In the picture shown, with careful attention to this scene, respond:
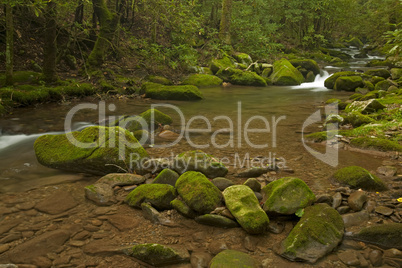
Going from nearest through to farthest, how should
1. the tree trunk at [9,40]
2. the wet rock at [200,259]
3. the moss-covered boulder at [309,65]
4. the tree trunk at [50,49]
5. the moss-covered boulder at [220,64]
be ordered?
the wet rock at [200,259] → the tree trunk at [9,40] → the tree trunk at [50,49] → the moss-covered boulder at [220,64] → the moss-covered boulder at [309,65]

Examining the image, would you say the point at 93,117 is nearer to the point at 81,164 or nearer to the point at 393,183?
the point at 81,164

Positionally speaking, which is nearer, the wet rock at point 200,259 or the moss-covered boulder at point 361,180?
the wet rock at point 200,259

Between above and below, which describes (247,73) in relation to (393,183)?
above

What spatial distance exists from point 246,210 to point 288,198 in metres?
0.55

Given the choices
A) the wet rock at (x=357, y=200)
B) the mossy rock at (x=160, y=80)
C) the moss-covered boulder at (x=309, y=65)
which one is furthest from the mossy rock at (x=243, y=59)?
the wet rock at (x=357, y=200)

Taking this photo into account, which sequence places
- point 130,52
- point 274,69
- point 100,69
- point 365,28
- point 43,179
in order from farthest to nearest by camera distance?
point 365,28
point 274,69
point 130,52
point 100,69
point 43,179

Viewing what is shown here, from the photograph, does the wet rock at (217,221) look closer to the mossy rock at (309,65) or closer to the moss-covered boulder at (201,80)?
the moss-covered boulder at (201,80)

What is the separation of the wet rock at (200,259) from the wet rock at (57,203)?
5.97ft

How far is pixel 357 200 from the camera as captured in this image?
340cm

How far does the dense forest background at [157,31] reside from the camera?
10328mm

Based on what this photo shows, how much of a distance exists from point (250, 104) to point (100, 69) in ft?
22.8

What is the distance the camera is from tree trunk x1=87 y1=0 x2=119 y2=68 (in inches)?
505

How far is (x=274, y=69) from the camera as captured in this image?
711 inches

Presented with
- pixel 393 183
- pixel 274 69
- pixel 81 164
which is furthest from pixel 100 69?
pixel 393 183
